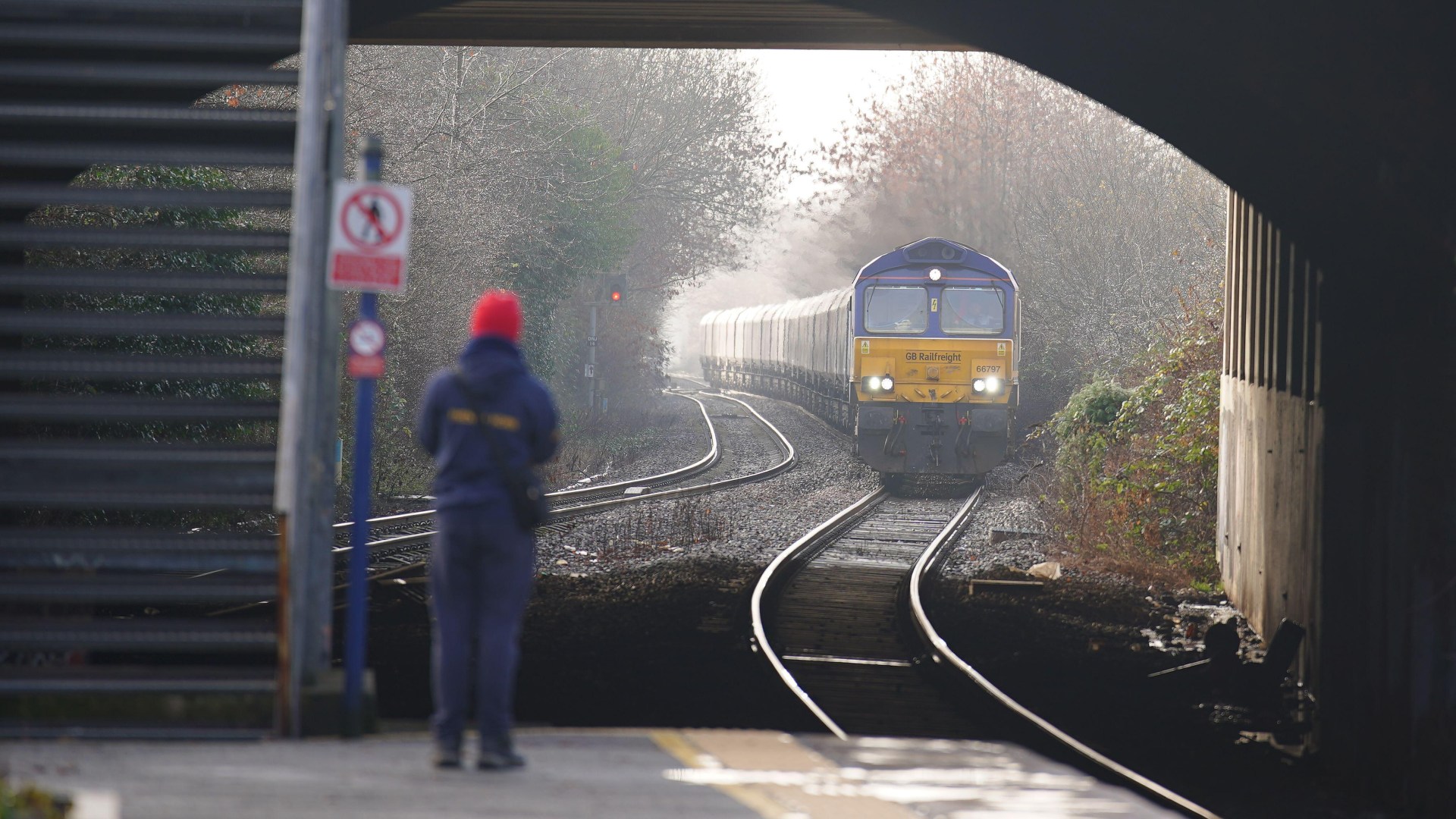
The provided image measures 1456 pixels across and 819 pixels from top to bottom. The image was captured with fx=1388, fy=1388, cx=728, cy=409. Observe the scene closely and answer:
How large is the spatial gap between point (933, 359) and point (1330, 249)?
41.2 ft

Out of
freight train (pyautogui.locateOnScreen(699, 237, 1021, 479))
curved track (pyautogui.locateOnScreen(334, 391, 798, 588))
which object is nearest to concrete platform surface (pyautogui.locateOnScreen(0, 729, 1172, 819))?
curved track (pyautogui.locateOnScreen(334, 391, 798, 588))

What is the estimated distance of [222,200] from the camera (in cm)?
599

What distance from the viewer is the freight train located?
68.1ft

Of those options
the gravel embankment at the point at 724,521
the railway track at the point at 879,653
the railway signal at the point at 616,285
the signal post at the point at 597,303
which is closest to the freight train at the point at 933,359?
the gravel embankment at the point at 724,521

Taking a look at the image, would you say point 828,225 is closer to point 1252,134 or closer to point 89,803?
point 1252,134

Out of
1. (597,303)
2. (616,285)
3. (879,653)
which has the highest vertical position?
(616,285)

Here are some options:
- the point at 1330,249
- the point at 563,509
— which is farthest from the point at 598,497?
the point at 1330,249

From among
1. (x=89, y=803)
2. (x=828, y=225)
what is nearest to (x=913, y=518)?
(x=89, y=803)

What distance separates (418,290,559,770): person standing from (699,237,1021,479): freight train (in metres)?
15.9

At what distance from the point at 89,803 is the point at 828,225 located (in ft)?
149

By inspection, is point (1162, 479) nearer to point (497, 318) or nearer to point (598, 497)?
point (598, 497)

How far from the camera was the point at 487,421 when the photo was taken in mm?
4898

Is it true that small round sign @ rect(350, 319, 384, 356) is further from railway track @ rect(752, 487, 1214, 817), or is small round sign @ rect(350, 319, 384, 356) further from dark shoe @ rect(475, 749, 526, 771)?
railway track @ rect(752, 487, 1214, 817)

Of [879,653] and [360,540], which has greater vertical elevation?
[360,540]
